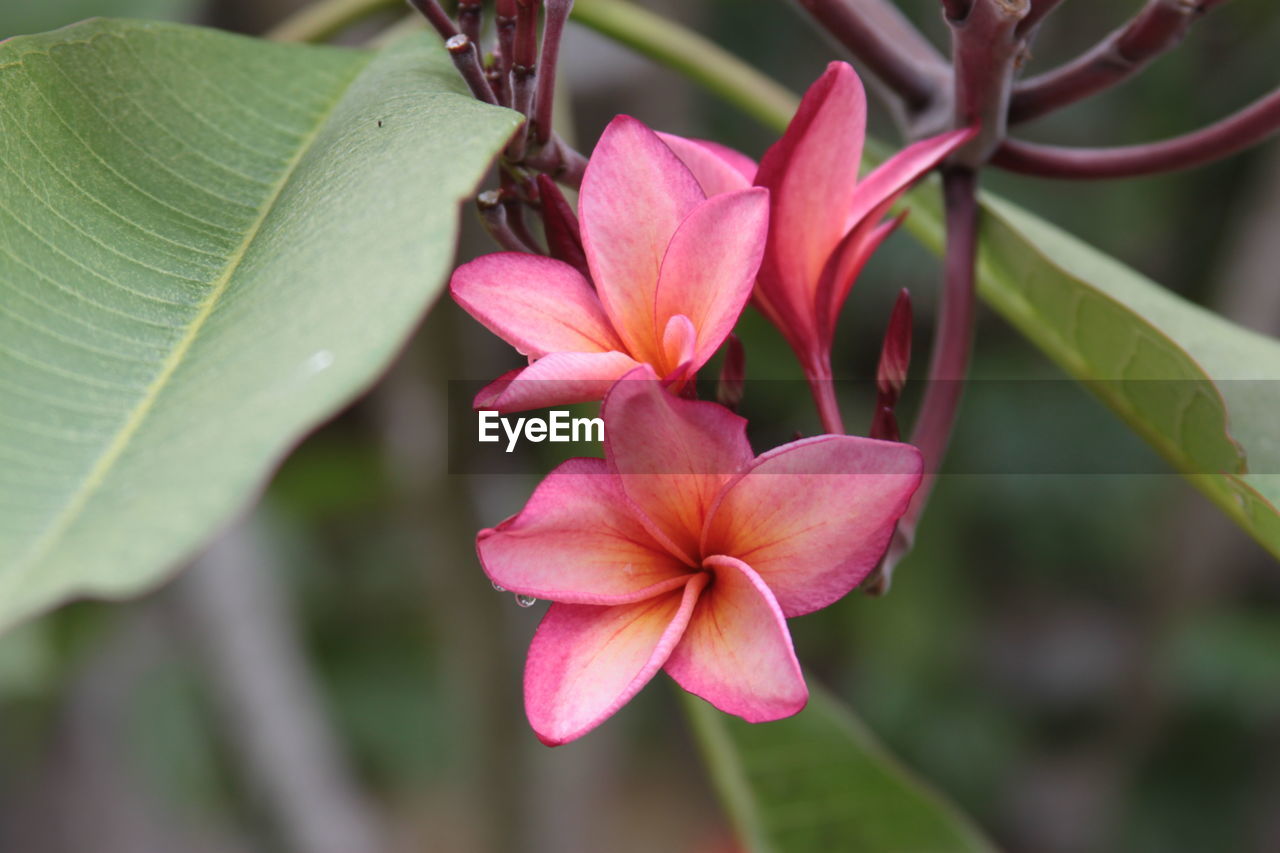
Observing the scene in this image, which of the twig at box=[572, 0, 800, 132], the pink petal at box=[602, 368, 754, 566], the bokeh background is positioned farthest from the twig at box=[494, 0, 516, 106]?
the bokeh background

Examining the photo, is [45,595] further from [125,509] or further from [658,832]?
[658,832]

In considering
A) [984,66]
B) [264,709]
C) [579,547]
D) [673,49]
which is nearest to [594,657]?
[579,547]

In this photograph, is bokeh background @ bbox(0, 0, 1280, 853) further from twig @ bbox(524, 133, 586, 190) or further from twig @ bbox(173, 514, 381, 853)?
twig @ bbox(524, 133, 586, 190)

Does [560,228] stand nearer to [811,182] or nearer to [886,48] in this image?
[811,182]

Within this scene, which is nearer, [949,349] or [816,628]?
[949,349]

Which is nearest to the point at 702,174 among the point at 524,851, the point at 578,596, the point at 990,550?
the point at 578,596

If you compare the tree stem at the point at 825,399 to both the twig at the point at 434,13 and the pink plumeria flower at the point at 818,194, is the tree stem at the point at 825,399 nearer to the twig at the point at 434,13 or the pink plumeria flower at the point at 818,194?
the pink plumeria flower at the point at 818,194
